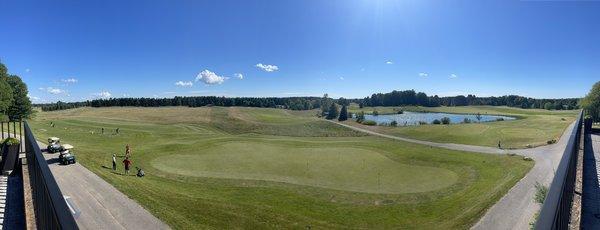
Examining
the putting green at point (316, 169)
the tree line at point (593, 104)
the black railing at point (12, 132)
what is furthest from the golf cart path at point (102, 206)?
the tree line at point (593, 104)

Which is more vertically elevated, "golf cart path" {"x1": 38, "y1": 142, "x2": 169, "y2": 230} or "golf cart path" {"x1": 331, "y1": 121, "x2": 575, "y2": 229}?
"golf cart path" {"x1": 38, "y1": 142, "x2": 169, "y2": 230}

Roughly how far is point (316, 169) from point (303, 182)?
5.13m

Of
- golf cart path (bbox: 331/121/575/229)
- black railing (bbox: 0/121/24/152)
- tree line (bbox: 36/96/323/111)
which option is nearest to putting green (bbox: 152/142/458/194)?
golf cart path (bbox: 331/121/575/229)

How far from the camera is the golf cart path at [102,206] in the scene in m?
16.0

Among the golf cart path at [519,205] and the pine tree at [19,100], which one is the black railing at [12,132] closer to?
the pine tree at [19,100]

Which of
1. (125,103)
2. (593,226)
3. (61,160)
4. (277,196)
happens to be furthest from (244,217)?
(125,103)

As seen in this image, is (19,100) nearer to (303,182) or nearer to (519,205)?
(303,182)

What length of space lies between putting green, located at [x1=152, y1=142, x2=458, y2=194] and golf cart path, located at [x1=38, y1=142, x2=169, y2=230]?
371 inches

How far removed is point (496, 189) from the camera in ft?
84.6

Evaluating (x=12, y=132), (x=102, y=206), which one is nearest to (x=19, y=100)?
(x=12, y=132)

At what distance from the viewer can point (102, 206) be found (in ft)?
58.6

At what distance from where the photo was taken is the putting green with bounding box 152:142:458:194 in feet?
95.4

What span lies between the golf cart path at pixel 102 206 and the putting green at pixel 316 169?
9.43 metres

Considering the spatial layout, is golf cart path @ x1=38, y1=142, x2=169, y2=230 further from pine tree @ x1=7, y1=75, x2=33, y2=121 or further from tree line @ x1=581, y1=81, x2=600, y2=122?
tree line @ x1=581, y1=81, x2=600, y2=122
